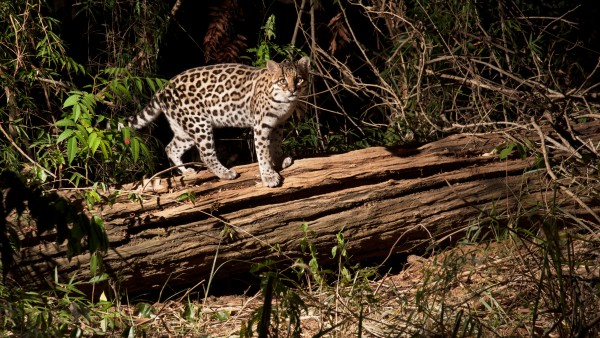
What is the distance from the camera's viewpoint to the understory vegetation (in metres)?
3.79

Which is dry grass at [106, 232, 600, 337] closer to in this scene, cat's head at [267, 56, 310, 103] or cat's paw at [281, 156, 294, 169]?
cat's paw at [281, 156, 294, 169]

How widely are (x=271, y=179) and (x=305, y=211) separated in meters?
0.34

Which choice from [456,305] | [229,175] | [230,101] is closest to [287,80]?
[230,101]

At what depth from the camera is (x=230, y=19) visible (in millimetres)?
6664

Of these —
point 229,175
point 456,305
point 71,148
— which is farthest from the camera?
point 229,175

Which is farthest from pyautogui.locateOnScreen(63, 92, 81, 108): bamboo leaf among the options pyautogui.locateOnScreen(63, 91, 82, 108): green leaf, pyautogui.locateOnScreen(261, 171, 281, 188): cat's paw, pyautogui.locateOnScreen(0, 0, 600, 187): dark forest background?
pyautogui.locateOnScreen(261, 171, 281, 188): cat's paw

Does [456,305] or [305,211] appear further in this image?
[305,211]

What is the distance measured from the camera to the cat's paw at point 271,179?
4992 mm

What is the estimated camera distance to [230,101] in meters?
5.97

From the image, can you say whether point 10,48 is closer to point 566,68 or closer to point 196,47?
point 196,47

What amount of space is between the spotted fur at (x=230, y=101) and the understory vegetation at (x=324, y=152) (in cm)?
31

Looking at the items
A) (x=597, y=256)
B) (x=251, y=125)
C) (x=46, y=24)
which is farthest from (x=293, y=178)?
(x=46, y=24)

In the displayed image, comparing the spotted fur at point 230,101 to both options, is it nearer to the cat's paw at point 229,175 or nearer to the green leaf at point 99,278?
the cat's paw at point 229,175

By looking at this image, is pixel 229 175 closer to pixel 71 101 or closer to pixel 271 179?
pixel 271 179
